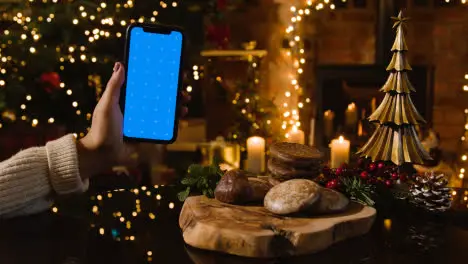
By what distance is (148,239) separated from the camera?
0.89 metres

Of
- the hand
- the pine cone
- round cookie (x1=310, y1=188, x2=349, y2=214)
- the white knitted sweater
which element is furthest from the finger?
the pine cone

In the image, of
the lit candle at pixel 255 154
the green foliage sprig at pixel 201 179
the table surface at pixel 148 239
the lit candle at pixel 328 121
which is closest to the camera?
the table surface at pixel 148 239

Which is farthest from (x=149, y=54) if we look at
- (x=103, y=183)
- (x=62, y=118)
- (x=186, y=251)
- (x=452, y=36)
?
(x=452, y=36)

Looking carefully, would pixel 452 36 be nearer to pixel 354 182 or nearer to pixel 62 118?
pixel 62 118

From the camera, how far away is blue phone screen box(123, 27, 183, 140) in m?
1.09

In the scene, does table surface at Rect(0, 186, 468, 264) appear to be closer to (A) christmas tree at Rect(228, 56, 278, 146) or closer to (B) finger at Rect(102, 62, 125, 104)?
(B) finger at Rect(102, 62, 125, 104)

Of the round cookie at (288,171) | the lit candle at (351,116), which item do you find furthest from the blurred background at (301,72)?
the round cookie at (288,171)

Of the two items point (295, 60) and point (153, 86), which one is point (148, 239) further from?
point (295, 60)

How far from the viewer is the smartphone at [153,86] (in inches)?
43.0

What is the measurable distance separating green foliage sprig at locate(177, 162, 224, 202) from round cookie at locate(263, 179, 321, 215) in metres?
0.13

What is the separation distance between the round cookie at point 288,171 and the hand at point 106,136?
32cm

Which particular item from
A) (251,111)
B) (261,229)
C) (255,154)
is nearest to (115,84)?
(261,229)

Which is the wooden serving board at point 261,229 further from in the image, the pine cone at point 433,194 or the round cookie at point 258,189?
the pine cone at point 433,194

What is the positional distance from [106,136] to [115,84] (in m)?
0.10
